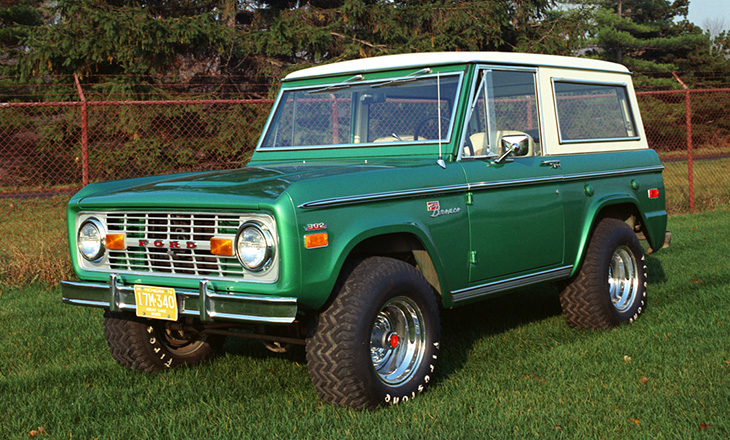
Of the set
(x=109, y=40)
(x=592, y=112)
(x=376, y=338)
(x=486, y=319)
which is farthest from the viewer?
(x=109, y=40)

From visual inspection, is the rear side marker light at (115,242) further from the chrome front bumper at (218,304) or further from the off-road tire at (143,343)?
the off-road tire at (143,343)

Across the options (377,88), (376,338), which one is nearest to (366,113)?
(377,88)

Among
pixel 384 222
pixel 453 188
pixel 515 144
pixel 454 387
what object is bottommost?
pixel 454 387

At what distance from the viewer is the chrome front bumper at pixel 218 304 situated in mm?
3656

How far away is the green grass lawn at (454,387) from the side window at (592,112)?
151cm

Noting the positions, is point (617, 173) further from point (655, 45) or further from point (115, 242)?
point (655, 45)

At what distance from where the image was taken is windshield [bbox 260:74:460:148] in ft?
16.3

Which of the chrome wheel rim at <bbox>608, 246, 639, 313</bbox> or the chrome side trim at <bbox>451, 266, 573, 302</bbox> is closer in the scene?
the chrome side trim at <bbox>451, 266, 573, 302</bbox>

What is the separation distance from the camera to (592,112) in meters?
6.20

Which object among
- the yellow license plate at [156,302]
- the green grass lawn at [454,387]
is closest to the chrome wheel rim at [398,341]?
the green grass lawn at [454,387]

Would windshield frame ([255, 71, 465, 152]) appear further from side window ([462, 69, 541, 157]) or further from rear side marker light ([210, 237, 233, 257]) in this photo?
rear side marker light ([210, 237, 233, 257])

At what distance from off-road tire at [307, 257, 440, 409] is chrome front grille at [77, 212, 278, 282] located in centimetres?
46

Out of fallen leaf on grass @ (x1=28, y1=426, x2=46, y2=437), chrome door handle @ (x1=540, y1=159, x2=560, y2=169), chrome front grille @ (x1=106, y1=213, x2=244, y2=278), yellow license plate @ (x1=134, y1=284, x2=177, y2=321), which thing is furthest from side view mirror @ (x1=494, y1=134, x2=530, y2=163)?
fallen leaf on grass @ (x1=28, y1=426, x2=46, y2=437)

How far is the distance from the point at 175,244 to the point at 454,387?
1801 mm
